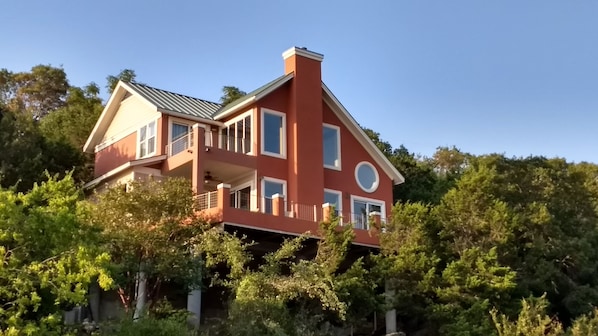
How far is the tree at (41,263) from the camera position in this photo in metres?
16.5

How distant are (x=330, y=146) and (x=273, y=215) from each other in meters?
6.05

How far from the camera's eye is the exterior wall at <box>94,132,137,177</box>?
31438 millimetres

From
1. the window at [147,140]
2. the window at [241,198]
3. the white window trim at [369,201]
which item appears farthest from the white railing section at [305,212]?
the window at [147,140]

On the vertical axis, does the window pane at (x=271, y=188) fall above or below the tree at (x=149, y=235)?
above

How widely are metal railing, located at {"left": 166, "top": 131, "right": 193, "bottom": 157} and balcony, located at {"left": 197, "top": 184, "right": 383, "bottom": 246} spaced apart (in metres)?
2.58

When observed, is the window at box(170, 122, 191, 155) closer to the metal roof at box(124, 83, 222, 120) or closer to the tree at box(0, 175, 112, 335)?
the metal roof at box(124, 83, 222, 120)

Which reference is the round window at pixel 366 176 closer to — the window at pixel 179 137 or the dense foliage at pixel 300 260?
the dense foliage at pixel 300 260

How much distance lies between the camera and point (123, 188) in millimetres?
23750

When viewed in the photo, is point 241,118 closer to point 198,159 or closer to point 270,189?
point 270,189

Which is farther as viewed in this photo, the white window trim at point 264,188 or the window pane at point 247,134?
the window pane at point 247,134

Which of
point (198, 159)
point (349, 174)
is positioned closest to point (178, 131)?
point (198, 159)

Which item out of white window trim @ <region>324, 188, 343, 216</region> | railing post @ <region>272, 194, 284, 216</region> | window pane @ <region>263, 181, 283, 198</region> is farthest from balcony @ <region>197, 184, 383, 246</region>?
window pane @ <region>263, 181, 283, 198</region>

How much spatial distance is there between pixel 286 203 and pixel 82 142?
12.8 m

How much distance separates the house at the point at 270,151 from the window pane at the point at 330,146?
41 millimetres
